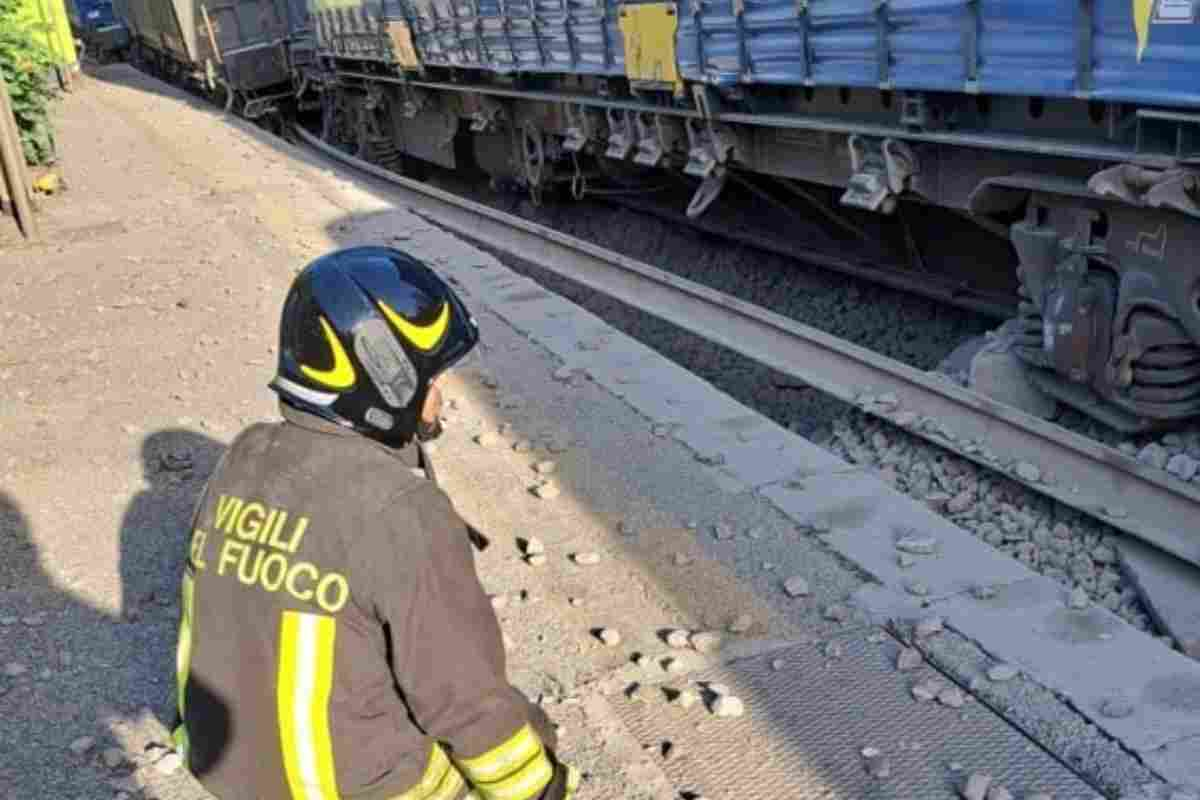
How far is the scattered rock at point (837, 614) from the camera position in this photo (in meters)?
4.21

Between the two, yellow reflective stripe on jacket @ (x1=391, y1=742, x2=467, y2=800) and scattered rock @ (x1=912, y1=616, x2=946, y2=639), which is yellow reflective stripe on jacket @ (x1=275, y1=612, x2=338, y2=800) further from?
scattered rock @ (x1=912, y1=616, x2=946, y2=639)

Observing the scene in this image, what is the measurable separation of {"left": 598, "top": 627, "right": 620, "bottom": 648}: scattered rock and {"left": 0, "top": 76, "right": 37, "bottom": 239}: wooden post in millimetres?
8427

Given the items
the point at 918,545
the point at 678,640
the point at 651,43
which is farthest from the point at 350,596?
the point at 651,43

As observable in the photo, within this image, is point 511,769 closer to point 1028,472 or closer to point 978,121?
point 1028,472

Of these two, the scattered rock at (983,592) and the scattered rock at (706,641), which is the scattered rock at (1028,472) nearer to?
the scattered rock at (983,592)

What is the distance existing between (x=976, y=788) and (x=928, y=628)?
31.9 inches

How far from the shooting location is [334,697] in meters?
2.06

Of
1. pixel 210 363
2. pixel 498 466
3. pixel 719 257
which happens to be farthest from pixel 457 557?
pixel 719 257

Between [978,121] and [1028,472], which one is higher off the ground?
[978,121]

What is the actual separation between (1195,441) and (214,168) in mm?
12396

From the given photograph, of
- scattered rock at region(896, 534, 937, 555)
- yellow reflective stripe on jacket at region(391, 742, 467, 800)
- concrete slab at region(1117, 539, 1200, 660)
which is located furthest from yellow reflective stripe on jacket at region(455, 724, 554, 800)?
concrete slab at region(1117, 539, 1200, 660)

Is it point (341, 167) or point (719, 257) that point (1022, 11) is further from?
point (341, 167)

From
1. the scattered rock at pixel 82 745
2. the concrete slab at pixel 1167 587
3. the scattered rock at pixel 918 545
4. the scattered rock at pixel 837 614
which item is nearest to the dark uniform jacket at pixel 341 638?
the scattered rock at pixel 82 745

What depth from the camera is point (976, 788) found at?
327 centimetres
